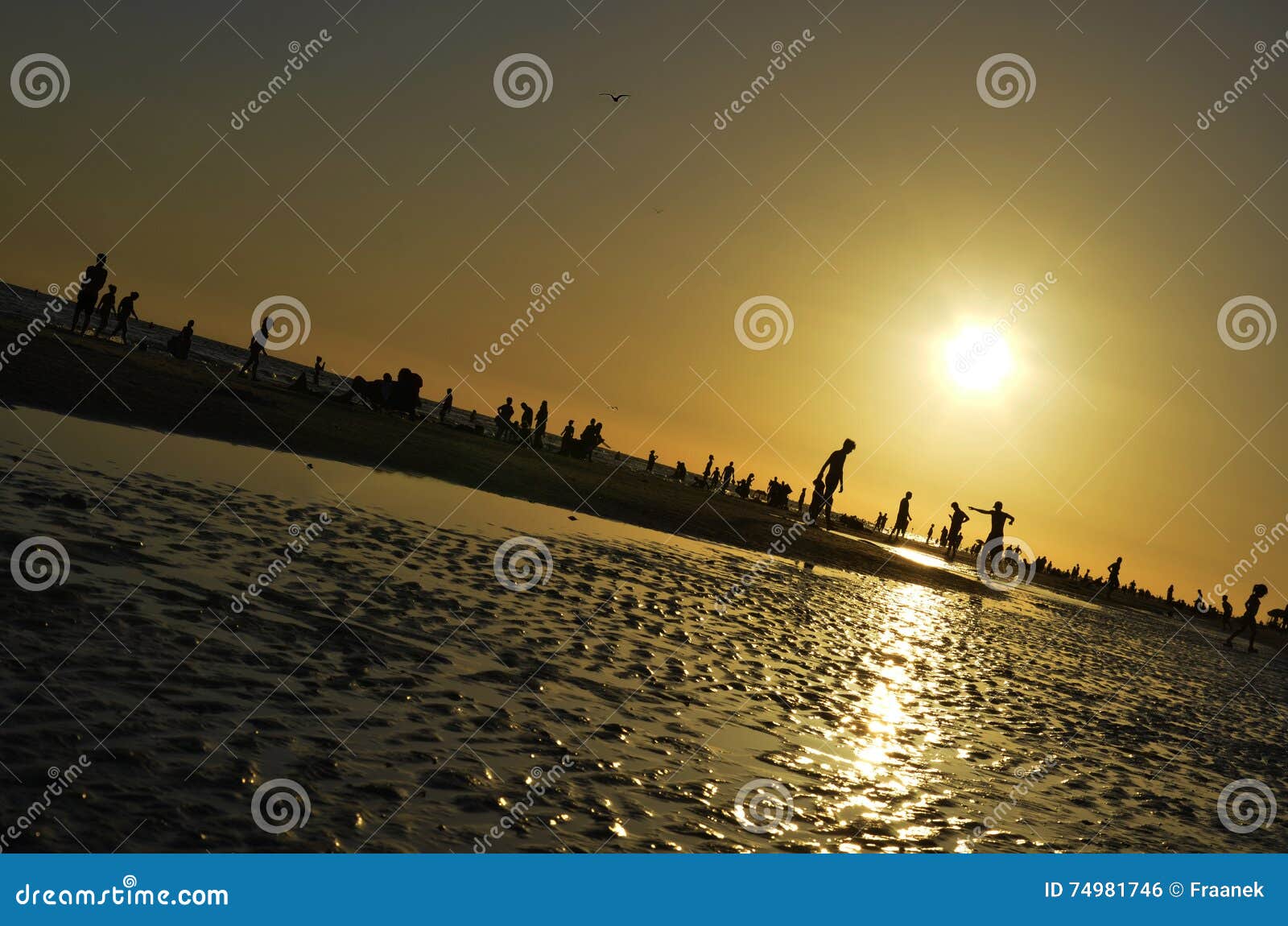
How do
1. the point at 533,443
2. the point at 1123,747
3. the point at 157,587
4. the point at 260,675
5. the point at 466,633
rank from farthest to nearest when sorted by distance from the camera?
the point at 533,443 < the point at 1123,747 < the point at 466,633 < the point at 157,587 < the point at 260,675

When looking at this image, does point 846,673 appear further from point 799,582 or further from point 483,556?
point 799,582

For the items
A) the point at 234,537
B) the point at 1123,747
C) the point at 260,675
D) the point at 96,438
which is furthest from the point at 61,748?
the point at 96,438

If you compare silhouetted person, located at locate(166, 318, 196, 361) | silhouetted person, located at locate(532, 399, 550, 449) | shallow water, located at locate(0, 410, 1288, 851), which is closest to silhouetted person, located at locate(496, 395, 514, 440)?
silhouetted person, located at locate(532, 399, 550, 449)

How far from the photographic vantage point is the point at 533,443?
167ft

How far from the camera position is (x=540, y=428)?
53.2 m

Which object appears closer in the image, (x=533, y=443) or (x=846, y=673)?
(x=846, y=673)

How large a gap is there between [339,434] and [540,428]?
966 inches

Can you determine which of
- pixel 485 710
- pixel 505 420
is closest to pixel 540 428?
pixel 505 420

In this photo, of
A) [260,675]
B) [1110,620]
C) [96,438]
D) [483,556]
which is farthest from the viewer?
[1110,620]

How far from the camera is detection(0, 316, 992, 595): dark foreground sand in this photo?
22297 mm

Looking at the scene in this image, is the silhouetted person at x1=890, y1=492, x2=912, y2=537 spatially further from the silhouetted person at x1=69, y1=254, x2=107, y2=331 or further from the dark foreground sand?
the silhouetted person at x1=69, y1=254, x2=107, y2=331

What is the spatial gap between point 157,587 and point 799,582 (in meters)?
14.8

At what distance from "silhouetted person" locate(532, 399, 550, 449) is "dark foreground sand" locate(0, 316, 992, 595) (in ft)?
28.3

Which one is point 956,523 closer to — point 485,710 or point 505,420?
point 505,420
